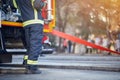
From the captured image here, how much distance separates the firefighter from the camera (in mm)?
8047

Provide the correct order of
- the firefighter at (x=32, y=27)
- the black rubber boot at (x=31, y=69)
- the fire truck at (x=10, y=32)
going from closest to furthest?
the firefighter at (x=32, y=27) < the black rubber boot at (x=31, y=69) < the fire truck at (x=10, y=32)

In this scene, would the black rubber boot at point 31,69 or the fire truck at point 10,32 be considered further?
the fire truck at point 10,32

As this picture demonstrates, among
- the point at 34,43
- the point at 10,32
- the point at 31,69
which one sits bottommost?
the point at 31,69

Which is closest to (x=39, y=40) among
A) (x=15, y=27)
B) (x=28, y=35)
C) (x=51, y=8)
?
(x=28, y=35)

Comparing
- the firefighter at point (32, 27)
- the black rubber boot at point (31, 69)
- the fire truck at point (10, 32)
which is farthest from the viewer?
the fire truck at point (10, 32)

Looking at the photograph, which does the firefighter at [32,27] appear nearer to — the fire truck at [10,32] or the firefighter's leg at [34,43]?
the firefighter's leg at [34,43]

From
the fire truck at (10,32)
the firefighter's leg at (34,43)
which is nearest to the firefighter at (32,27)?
the firefighter's leg at (34,43)

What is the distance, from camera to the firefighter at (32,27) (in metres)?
8.05

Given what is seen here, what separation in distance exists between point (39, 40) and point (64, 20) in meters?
25.1

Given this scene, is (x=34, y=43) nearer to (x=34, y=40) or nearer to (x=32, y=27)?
(x=34, y=40)

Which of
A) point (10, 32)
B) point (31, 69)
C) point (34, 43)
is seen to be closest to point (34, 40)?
point (34, 43)

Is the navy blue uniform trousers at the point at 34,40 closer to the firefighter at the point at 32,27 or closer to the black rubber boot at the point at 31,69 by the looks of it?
the firefighter at the point at 32,27

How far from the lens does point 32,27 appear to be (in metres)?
8.06

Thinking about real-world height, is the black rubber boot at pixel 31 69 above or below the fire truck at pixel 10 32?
below
